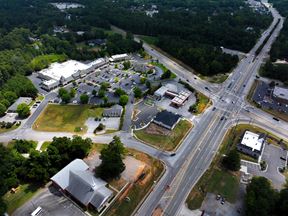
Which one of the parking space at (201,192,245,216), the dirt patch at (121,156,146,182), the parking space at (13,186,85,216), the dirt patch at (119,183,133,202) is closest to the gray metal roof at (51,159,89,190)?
the parking space at (13,186,85,216)

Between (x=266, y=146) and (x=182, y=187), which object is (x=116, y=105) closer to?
(x=182, y=187)

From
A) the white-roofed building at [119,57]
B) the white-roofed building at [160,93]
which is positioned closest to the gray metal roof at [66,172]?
the white-roofed building at [160,93]

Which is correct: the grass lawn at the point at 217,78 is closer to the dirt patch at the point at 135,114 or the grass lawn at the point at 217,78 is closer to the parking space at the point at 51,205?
the dirt patch at the point at 135,114

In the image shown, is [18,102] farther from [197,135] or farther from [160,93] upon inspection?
[197,135]

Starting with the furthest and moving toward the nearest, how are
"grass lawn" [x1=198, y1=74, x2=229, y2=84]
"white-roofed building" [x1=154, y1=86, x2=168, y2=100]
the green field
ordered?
the green field
"grass lawn" [x1=198, y1=74, x2=229, y2=84]
"white-roofed building" [x1=154, y1=86, x2=168, y2=100]

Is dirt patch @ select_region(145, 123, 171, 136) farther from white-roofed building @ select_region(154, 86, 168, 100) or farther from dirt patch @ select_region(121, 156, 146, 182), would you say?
white-roofed building @ select_region(154, 86, 168, 100)

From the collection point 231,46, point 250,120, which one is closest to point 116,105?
point 250,120
